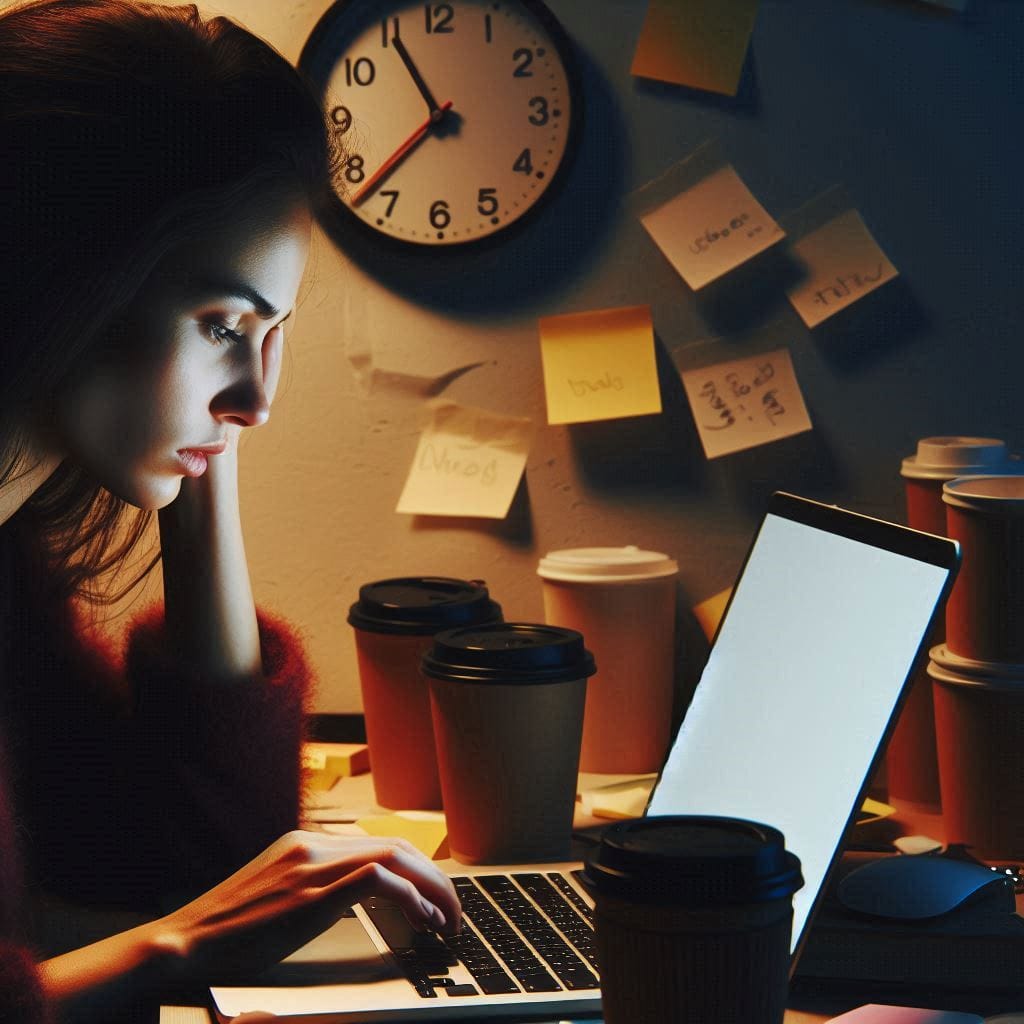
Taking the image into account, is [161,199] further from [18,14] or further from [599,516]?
[599,516]

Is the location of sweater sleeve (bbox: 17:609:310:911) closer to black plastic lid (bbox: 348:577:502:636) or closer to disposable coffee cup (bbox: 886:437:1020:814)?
black plastic lid (bbox: 348:577:502:636)

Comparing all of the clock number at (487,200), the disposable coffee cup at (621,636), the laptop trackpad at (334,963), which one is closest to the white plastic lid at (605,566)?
the disposable coffee cup at (621,636)

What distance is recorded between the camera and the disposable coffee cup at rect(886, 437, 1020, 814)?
3.66ft

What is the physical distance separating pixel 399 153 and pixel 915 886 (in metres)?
0.83

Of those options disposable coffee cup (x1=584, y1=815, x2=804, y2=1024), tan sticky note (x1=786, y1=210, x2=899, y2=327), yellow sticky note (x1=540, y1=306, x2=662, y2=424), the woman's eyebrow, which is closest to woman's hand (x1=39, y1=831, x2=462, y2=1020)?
disposable coffee cup (x1=584, y1=815, x2=804, y2=1024)

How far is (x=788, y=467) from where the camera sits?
131 centimetres

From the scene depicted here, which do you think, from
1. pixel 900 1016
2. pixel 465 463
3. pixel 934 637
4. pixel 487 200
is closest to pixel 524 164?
pixel 487 200

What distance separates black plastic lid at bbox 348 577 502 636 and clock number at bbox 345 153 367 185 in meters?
0.40

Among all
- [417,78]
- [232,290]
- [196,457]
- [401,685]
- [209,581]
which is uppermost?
[417,78]

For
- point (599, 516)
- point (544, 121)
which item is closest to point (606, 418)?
point (599, 516)

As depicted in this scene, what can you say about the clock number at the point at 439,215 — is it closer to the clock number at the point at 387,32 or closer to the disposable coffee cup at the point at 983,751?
the clock number at the point at 387,32

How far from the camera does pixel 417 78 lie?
1.29 meters

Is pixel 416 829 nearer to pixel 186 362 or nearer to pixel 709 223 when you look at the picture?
pixel 186 362

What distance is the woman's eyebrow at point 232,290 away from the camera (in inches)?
35.0
